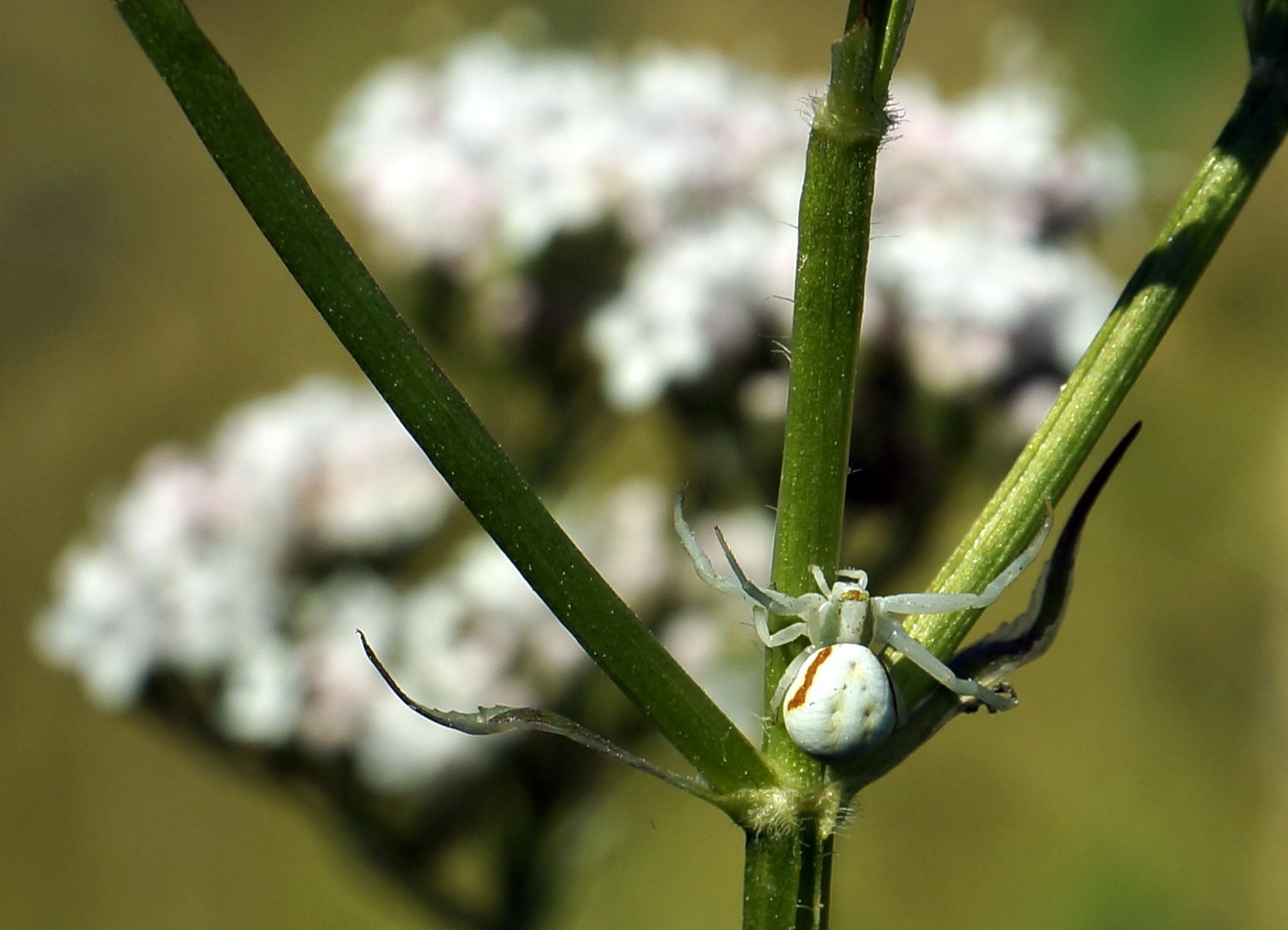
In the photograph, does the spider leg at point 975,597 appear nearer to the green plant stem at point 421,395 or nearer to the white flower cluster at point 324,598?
the green plant stem at point 421,395

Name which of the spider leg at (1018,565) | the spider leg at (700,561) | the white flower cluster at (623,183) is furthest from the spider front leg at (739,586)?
the white flower cluster at (623,183)

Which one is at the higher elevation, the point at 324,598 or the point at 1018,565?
the point at 324,598

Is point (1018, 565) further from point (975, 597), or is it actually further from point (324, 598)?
point (324, 598)

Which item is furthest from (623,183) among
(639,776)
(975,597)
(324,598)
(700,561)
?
(975,597)

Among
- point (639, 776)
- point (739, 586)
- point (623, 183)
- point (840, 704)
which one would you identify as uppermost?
point (623, 183)

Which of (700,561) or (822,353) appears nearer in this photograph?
(822,353)

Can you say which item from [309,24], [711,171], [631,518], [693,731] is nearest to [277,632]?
[631,518]

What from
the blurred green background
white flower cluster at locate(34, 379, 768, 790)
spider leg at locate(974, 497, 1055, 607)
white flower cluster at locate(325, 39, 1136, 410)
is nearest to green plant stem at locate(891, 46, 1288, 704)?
spider leg at locate(974, 497, 1055, 607)
